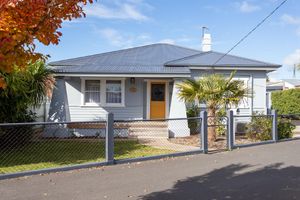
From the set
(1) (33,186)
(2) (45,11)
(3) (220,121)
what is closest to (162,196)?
(1) (33,186)

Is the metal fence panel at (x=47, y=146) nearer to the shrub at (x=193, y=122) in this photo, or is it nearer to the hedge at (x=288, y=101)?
the shrub at (x=193, y=122)

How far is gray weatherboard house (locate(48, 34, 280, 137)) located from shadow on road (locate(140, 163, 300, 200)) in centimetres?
761

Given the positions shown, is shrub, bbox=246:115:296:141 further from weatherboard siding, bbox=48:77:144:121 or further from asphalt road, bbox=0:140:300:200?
weatherboard siding, bbox=48:77:144:121

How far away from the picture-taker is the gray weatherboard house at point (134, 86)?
1639 centimetres

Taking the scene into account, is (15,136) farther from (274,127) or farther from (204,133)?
(274,127)

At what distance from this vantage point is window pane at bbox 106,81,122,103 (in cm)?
1745

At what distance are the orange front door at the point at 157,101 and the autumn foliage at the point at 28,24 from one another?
13637 mm

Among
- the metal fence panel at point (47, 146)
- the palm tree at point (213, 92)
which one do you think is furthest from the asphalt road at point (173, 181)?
the palm tree at point (213, 92)

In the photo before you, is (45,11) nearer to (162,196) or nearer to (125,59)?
(162,196)

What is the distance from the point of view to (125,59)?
18906mm

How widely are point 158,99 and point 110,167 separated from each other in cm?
878

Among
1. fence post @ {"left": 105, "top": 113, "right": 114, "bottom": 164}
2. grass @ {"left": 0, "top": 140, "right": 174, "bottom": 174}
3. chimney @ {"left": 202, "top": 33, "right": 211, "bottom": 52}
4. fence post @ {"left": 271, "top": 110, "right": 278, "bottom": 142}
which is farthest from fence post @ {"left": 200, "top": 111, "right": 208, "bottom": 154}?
chimney @ {"left": 202, "top": 33, "right": 211, "bottom": 52}

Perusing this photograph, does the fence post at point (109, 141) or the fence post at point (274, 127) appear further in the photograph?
the fence post at point (274, 127)

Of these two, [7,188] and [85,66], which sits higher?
[85,66]
